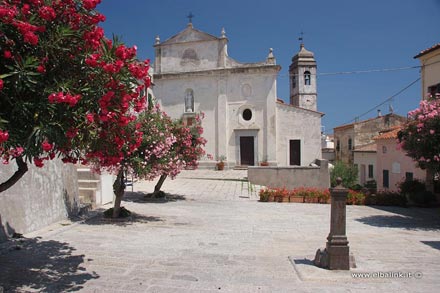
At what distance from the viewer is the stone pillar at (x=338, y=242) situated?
5801 mm

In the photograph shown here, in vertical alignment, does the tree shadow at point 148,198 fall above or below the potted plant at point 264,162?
below

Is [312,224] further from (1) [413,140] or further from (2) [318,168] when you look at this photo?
(2) [318,168]

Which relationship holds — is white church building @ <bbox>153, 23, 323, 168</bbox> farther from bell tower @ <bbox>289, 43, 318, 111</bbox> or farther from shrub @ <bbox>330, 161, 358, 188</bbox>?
bell tower @ <bbox>289, 43, 318, 111</bbox>

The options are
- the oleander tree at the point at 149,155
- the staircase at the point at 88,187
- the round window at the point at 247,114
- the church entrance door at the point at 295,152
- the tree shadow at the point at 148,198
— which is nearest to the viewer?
the oleander tree at the point at 149,155

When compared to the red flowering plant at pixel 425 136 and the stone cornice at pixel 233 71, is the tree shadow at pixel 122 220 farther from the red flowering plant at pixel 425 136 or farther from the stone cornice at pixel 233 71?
the stone cornice at pixel 233 71

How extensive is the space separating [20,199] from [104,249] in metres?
2.43

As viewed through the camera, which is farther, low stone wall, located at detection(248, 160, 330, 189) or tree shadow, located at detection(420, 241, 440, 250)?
low stone wall, located at detection(248, 160, 330, 189)

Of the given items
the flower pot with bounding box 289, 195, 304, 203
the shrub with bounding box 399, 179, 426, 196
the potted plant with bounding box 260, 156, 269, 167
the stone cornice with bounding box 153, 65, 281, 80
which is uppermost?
the stone cornice with bounding box 153, 65, 281, 80

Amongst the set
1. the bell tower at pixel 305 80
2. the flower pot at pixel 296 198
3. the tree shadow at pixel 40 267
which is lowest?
the tree shadow at pixel 40 267

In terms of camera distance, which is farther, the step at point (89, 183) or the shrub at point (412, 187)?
the shrub at point (412, 187)

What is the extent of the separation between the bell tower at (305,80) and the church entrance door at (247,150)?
17.4m

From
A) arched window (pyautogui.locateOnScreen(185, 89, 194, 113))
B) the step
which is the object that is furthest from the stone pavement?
arched window (pyautogui.locateOnScreen(185, 89, 194, 113))

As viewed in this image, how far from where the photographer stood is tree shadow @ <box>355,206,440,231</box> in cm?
1030

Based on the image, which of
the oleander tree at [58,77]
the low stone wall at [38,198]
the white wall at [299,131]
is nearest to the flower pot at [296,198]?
the low stone wall at [38,198]
